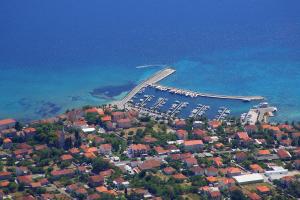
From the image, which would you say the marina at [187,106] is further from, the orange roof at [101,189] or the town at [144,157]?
the orange roof at [101,189]

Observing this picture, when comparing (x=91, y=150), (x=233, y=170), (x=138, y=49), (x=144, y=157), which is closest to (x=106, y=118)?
(x=91, y=150)

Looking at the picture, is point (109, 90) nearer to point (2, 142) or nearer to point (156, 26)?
point (2, 142)

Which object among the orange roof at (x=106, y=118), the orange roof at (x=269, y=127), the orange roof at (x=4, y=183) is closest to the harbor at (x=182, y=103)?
the orange roof at (x=269, y=127)

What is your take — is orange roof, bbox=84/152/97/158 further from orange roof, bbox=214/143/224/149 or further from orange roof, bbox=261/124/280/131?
orange roof, bbox=261/124/280/131

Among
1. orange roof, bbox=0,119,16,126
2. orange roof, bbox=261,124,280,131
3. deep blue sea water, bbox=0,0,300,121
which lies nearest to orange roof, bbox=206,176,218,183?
orange roof, bbox=261,124,280,131

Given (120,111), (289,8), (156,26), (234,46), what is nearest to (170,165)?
(120,111)

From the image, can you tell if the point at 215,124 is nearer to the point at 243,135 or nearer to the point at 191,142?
the point at 243,135
